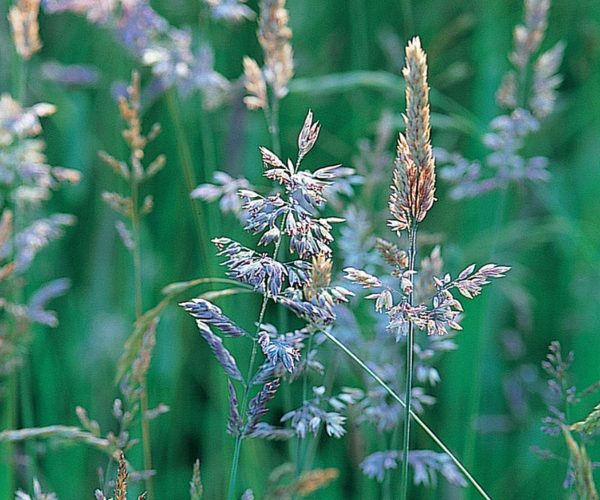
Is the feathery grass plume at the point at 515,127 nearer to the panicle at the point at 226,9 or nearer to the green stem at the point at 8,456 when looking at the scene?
the panicle at the point at 226,9

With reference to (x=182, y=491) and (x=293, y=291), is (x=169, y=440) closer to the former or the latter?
(x=182, y=491)

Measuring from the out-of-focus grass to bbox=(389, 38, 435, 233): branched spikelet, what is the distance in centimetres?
55

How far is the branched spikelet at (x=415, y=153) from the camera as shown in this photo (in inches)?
29.0

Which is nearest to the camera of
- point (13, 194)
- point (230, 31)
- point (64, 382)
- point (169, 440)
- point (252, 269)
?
point (252, 269)

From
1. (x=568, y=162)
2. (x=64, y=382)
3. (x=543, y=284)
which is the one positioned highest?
(x=568, y=162)

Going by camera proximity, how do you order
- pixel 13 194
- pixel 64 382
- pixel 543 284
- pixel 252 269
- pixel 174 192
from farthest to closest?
pixel 543 284 < pixel 174 192 < pixel 64 382 < pixel 13 194 < pixel 252 269

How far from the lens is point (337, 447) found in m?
1.60

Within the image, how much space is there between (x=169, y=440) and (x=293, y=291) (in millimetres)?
875

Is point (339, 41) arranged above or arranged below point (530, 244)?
above

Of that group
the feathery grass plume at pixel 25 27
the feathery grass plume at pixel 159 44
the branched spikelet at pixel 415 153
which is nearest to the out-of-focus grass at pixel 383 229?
the feathery grass plume at pixel 159 44

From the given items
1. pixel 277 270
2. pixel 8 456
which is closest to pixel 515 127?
pixel 277 270

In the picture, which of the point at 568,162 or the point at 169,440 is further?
the point at 568,162

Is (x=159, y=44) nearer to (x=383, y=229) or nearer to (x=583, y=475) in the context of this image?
(x=383, y=229)

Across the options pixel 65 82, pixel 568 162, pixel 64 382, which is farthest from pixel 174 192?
pixel 568 162
